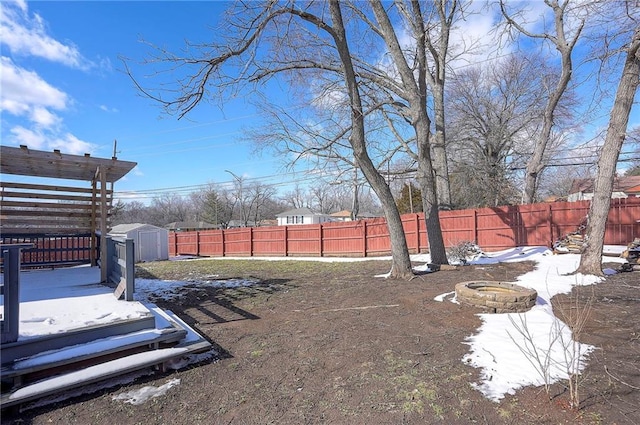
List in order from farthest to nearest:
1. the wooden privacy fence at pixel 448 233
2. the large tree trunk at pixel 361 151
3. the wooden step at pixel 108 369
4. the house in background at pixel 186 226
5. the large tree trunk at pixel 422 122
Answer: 1. the house in background at pixel 186 226
2. the wooden privacy fence at pixel 448 233
3. the large tree trunk at pixel 422 122
4. the large tree trunk at pixel 361 151
5. the wooden step at pixel 108 369

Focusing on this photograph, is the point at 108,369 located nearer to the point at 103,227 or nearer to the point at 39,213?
the point at 103,227

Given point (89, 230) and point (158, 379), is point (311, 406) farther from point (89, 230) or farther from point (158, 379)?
point (89, 230)

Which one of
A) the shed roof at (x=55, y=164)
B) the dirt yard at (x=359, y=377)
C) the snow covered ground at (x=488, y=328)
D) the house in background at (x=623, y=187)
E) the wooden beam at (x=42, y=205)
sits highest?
the house in background at (x=623, y=187)

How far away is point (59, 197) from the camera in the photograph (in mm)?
6691

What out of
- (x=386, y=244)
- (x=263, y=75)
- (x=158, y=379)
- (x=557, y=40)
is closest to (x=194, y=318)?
(x=158, y=379)

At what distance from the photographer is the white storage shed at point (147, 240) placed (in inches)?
788

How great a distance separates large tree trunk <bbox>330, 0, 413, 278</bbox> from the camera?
7.47 m

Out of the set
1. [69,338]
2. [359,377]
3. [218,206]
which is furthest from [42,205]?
[218,206]

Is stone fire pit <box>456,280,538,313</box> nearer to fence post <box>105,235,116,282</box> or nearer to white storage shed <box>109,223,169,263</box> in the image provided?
fence post <box>105,235,116,282</box>

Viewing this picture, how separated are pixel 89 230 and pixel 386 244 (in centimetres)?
1193

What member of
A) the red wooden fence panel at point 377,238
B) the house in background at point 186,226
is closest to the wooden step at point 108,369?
the red wooden fence panel at point 377,238

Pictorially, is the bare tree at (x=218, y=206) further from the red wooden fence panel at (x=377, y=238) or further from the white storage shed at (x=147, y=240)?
the red wooden fence panel at (x=377, y=238)

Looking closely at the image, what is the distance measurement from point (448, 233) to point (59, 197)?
13117mm

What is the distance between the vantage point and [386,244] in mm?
15992
